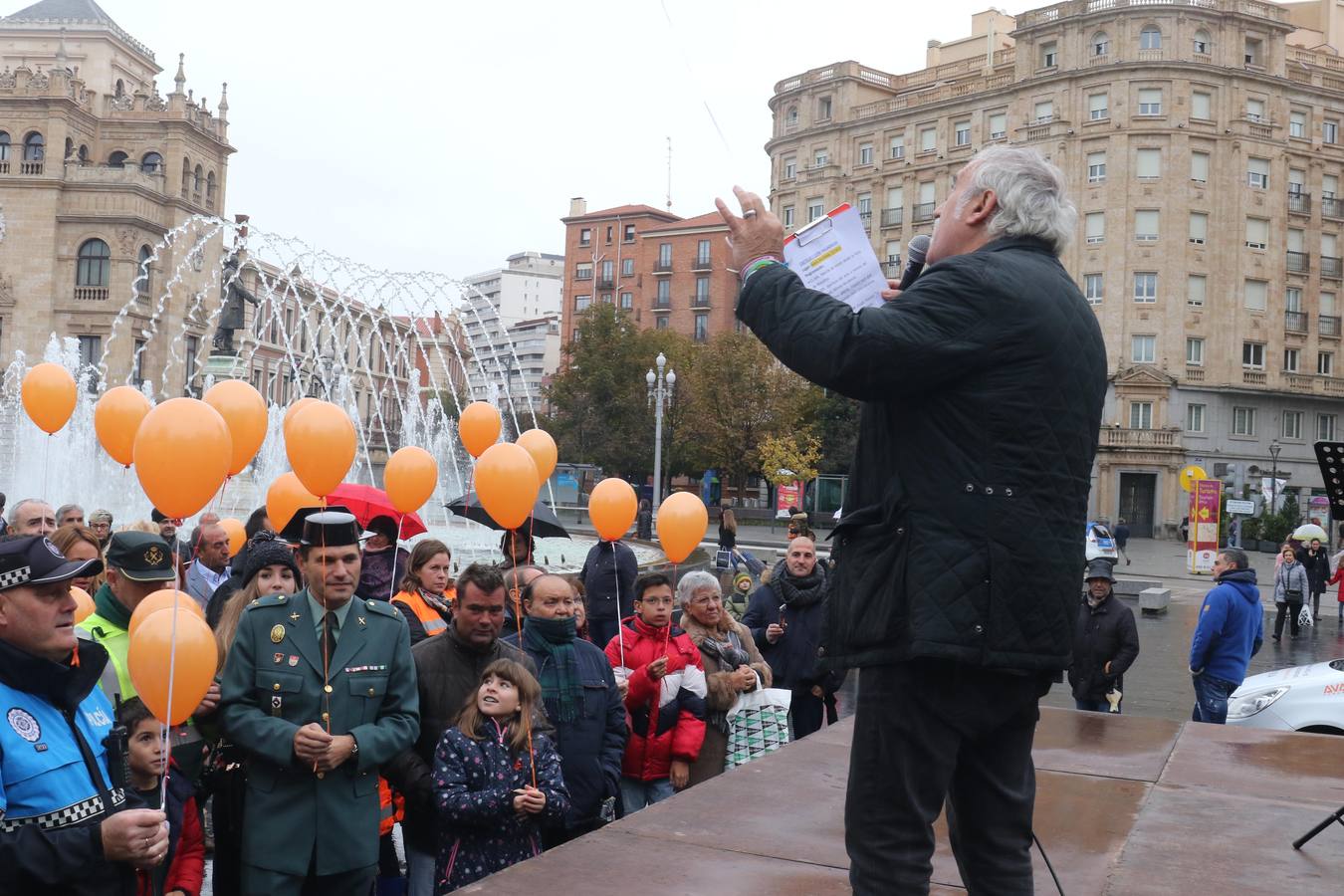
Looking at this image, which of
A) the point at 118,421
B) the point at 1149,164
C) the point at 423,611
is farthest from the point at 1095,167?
the point at 423,611

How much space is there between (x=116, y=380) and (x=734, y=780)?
60.4 metres

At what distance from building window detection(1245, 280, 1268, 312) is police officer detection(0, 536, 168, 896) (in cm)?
5961

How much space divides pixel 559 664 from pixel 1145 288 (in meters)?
54.5

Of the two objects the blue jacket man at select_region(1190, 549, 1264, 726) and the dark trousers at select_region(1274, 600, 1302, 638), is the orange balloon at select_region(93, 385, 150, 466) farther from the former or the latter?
the dark trousers at select_region(1274, 600, 1302, 638)

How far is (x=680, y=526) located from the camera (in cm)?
870

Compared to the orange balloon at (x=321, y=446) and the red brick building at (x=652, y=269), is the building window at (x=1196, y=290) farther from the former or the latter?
the orange balloon at (x=321, y=446)

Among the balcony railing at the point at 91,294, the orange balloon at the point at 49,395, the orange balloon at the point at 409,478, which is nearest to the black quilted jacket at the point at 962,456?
the orange balloon at the point at 409,478

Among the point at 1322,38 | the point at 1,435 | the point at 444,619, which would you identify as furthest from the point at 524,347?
the point at 444,619

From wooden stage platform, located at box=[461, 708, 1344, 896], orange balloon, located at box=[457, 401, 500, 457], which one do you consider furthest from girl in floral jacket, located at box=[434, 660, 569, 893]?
orange balloon, located at box=[457, 401, 500, 457]

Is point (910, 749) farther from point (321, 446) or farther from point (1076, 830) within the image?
point (321, 446)

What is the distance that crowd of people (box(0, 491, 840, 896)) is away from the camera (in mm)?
2998

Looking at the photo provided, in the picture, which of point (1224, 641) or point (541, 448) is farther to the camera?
point (541, 448)

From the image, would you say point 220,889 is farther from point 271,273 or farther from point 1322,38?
point 271,273

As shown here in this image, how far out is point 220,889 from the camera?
14.9ft
